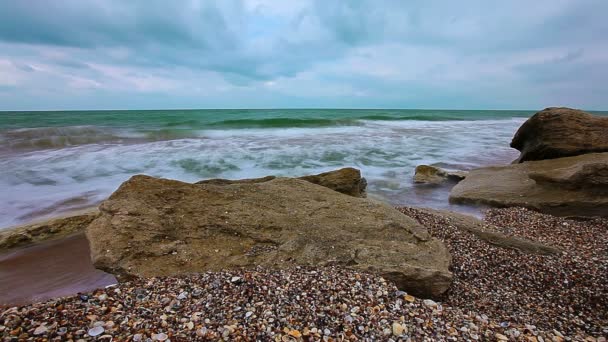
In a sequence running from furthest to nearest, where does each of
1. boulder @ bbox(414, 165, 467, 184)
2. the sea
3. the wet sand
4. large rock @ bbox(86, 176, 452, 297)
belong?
1. boulder @ bbox(414, 165, 467, 184)
2. the sea
3. the wet sand
4. large rock @ bbox(86, 176, 452, 297)

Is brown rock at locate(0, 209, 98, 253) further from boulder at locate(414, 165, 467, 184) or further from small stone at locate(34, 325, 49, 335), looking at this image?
boulder at locate(414, 165, 467, 184)

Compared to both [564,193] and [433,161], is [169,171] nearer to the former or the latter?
[433,161]

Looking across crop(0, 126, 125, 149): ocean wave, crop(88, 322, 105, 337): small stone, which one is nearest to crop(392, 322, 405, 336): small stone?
crop(88, 322, 105, 337): small stone

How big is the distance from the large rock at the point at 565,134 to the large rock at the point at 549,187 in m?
0.39

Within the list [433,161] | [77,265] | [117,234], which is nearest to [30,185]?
[77,265]

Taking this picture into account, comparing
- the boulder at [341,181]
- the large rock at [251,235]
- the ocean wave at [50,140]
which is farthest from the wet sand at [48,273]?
the ocean wave at [50,140]

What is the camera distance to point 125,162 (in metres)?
12.2

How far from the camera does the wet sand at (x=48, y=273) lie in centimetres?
364

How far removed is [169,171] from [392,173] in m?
7.02

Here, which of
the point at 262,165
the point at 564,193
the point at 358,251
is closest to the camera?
the point at 358,251

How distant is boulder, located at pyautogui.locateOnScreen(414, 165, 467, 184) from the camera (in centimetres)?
856

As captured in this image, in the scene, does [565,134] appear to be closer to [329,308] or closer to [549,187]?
[549,187]

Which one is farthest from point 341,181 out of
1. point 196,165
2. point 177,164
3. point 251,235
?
point 177,164

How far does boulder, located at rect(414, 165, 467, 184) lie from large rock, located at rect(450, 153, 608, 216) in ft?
3.09
